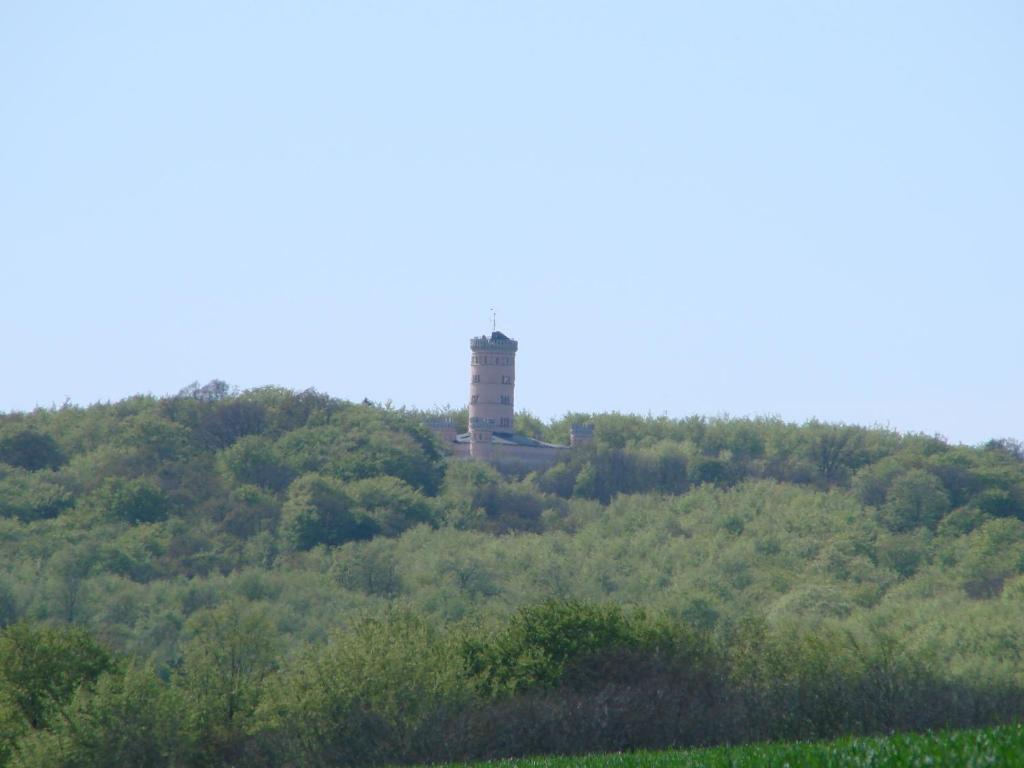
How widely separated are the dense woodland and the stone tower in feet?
9.59

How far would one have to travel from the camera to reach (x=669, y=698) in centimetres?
4122

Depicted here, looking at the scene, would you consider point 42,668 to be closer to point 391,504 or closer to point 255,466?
point 391,504

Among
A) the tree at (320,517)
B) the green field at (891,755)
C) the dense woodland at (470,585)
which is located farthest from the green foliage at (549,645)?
the tree at (320,517)

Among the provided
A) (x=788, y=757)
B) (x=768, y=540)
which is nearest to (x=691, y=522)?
(x=768, y=540)

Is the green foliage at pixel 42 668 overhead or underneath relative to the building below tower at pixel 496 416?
underneath

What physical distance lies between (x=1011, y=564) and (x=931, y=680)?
35190 mm

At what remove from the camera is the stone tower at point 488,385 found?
4038 inches

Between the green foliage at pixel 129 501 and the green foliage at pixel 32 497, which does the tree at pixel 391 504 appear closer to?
→ the green foliage at pixel 129 501

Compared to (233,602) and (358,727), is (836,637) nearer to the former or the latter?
(358,727)

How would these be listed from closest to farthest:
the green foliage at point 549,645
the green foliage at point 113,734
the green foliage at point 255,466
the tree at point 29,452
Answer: the green foliage at point 113,734 → the green foliage at point 549,645 → the green foliage at point 255,466 → the tree at point 29,452

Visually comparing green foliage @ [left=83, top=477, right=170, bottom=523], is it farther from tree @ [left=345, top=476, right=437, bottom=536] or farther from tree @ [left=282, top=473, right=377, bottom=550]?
tree @ [left=345, top=476, right=437, bottom=536]

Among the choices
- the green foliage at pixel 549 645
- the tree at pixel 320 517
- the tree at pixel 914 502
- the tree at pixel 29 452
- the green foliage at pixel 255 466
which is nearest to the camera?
the green foliage at pixel 549 645

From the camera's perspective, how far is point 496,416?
343 ft

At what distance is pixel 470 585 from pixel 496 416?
3299 cm
